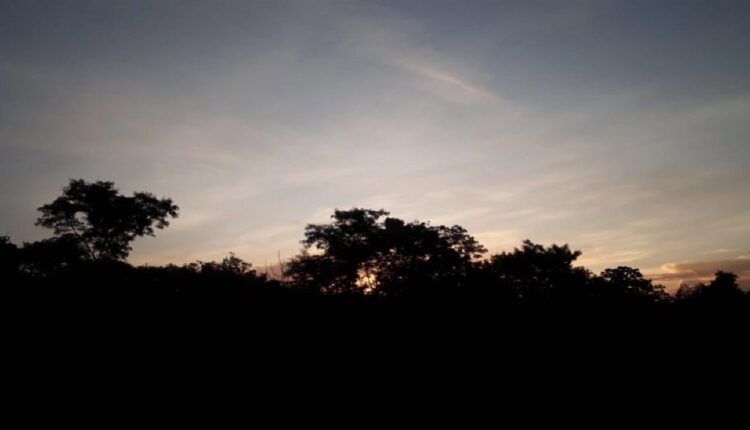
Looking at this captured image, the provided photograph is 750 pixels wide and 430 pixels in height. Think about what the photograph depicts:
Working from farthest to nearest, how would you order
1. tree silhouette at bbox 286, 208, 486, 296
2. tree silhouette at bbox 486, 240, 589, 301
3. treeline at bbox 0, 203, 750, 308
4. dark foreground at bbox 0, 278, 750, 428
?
tree silhouette at bbox 486, 240, 589, 301 → tree silhouette at bbox 286, 208, 486, 296 → treeline at bbox 0, 203, 750, 308 → dark foreground at bbox 0, 278, 750, 428

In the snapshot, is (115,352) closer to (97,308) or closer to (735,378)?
(97,308)

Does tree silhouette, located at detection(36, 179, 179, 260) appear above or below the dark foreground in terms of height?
above

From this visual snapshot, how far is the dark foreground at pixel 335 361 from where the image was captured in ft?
25.2

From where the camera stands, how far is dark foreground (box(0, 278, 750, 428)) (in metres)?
7.68

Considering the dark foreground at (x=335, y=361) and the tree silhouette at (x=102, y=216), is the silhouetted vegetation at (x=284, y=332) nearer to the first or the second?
the dark foreground at (x=335, y=361)

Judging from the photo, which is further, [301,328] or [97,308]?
[301,328]

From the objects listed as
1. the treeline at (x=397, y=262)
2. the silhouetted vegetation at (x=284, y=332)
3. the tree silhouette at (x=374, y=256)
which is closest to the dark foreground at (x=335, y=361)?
the silhouetted vegetation at (x=284, y=332)

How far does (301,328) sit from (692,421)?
12199mm

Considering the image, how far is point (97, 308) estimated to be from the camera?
392 inches

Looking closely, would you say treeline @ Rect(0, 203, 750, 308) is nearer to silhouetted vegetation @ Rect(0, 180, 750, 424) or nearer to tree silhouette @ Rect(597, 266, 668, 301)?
tree silhouette @ Rect(597, 266, 668, 301)

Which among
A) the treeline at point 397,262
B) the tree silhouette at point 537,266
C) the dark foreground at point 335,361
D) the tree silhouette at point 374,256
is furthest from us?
the tree silhouette at point 537,266

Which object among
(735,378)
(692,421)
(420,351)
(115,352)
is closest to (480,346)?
(420,351)

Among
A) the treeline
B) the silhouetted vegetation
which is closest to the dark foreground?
Answer: the silhouetted vegetation

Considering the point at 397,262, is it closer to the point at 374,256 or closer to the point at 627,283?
the point at 374,256
